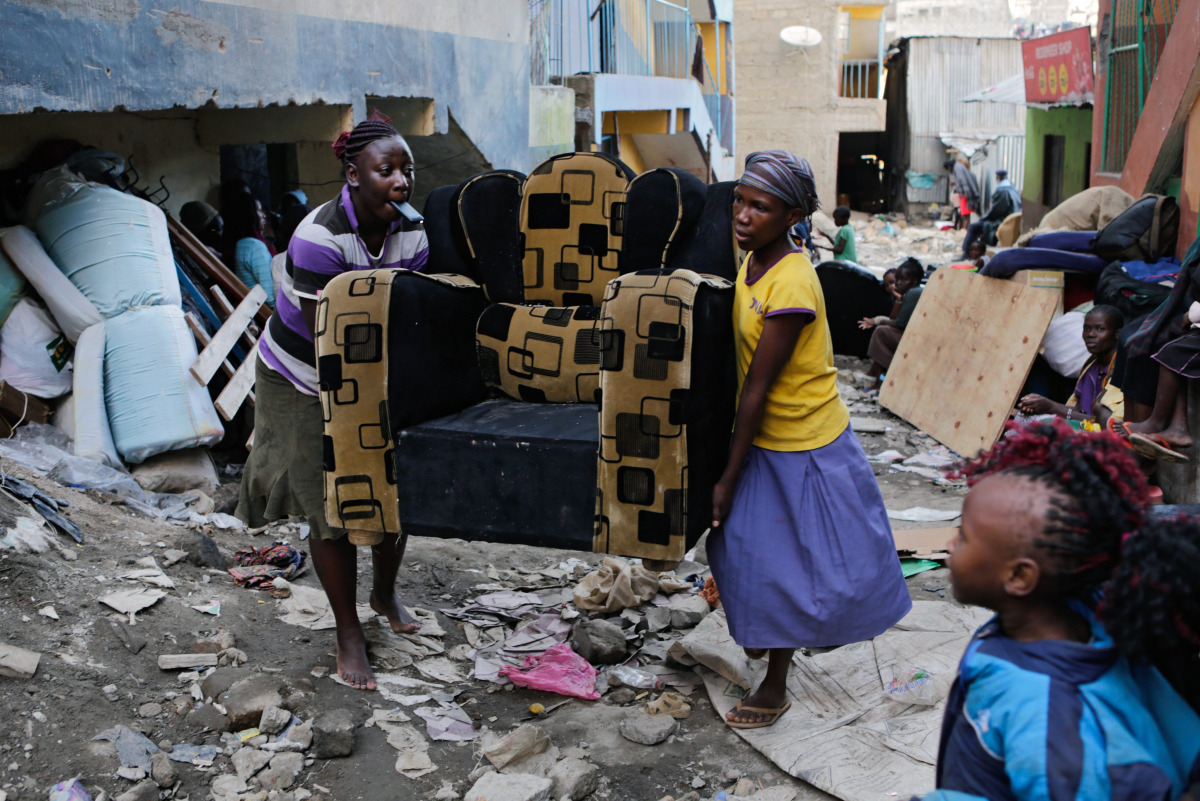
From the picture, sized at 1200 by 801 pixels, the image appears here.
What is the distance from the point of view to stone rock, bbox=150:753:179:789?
267 centimetres

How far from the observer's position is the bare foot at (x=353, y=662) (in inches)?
129

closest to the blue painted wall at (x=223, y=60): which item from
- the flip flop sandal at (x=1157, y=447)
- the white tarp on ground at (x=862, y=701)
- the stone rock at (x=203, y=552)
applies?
the stone rock at (x=203, y=552)

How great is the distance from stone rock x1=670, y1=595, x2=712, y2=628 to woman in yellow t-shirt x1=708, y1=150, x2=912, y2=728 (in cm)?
95

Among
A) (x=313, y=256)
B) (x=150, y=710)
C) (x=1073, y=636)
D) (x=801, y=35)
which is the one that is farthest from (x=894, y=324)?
(x=801, y=35)

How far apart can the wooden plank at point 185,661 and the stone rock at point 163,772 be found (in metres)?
0.46

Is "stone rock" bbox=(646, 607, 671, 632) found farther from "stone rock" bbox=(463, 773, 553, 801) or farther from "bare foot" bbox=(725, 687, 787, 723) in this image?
"stone rock" bbox=(463, 773, 553, 801)

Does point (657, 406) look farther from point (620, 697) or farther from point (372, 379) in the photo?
point (620, 697)

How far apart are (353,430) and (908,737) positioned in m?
1.84

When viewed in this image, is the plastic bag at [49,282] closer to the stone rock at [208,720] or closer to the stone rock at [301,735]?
the stone rock at [208,720]

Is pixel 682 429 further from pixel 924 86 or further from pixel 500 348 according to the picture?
pixel 924 86

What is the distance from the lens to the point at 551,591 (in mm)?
4266

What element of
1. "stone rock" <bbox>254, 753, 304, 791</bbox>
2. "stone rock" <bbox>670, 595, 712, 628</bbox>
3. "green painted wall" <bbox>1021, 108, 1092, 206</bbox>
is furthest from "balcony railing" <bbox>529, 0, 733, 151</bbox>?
"stone rock" <bbox>254, 753, 304, 791</bbox>

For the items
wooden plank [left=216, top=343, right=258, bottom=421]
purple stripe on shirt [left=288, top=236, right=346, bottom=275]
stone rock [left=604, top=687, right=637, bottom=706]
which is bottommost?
stone rock [left=604, top=687, right=637, bottom=706]

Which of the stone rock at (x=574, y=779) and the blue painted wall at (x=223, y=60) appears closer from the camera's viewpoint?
the stone rock at (x=574, y=779)
